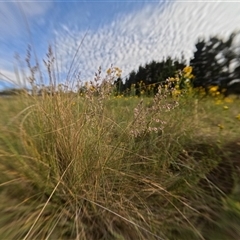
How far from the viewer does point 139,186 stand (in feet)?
5.10

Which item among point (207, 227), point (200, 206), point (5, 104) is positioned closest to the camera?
point (207, 227)

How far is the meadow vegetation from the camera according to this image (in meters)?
1.22

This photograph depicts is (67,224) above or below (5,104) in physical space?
below

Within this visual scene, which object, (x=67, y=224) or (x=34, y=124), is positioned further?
(x=34, y=124)

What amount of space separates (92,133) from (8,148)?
1.90 ft

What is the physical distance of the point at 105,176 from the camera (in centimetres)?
152

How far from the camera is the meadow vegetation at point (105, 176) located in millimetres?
1224

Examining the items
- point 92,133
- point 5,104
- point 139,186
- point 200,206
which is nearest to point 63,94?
point 92,133

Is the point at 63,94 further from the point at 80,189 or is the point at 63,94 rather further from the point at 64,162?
the point at 80,189

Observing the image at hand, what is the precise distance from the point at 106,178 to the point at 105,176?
3 cm

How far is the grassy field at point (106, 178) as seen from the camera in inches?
48.1

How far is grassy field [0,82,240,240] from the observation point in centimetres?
122

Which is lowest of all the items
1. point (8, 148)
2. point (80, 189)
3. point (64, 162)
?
point (80, 189)

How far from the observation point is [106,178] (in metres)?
1.54
